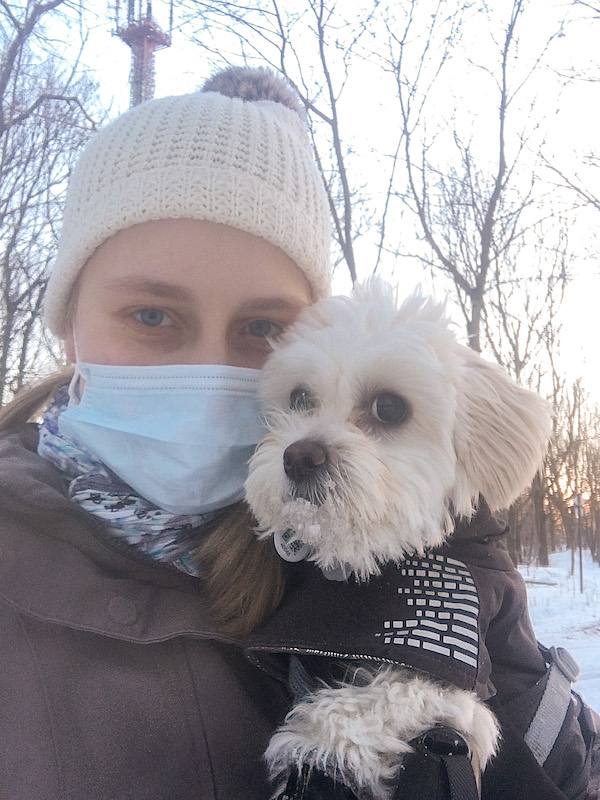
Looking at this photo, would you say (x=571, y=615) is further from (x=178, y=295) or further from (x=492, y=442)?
(x=178, y=295)

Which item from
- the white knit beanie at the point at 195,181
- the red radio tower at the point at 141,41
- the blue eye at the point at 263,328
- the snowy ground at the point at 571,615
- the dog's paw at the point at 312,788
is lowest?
the snowy ground at the point at 571,615

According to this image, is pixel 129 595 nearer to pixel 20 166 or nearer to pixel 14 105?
pixel 14 105

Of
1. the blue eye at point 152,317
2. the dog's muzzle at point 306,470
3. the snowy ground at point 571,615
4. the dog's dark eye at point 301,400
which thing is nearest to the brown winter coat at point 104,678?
the dog's muzzle at point 306,470

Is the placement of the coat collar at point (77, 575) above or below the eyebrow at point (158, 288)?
below

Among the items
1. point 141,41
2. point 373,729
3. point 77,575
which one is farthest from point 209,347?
point 141,41

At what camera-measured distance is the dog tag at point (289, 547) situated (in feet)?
5.14

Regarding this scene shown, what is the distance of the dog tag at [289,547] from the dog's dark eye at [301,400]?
1.40 feet

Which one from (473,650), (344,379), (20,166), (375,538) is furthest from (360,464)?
(20,166)

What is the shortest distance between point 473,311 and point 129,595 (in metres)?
6.11

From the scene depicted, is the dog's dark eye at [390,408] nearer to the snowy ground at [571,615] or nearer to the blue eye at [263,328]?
the blue eye at [263,328]

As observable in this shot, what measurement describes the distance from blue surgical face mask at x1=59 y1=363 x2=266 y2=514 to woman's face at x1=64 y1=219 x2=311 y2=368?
66 millimetres

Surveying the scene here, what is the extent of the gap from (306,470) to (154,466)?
46cm

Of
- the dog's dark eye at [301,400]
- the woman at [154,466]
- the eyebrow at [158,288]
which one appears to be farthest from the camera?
the dog's dark eye at [301,400]

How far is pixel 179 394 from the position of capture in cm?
171
